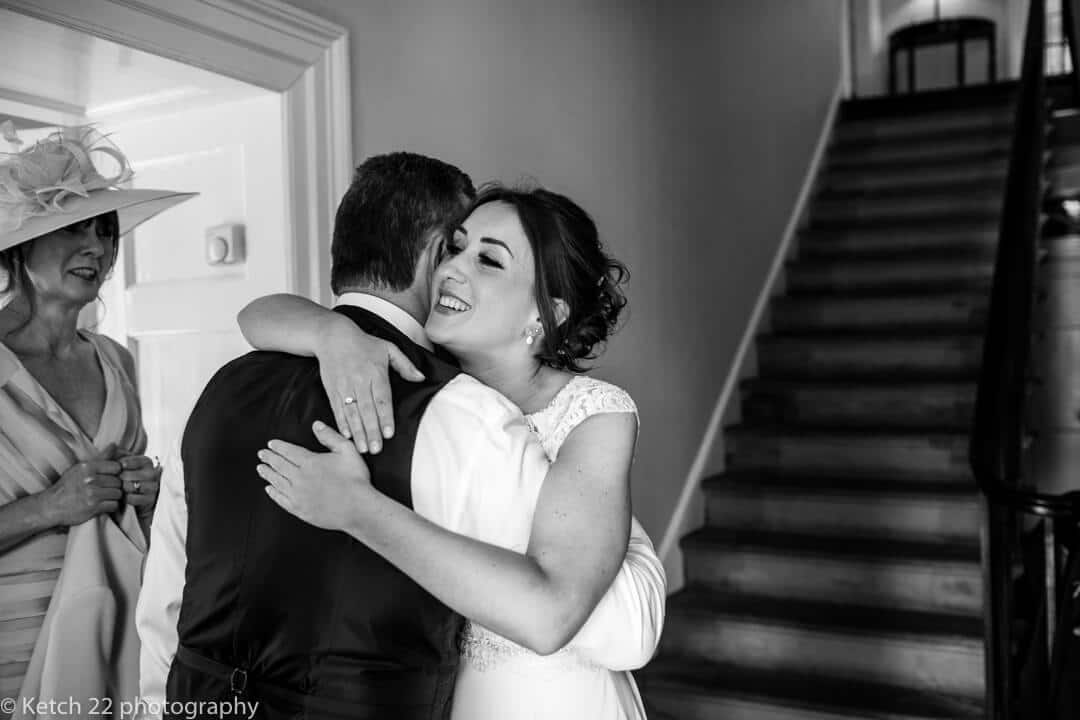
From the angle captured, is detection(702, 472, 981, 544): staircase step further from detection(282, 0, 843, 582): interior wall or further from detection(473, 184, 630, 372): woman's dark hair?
detection(473, 184, 630, 372): woman's dark hair

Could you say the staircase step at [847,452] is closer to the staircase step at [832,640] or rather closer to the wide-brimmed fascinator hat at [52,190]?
the staircase step at [832,640]

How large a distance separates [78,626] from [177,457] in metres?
0.58

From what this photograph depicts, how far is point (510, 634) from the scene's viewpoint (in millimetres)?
1068

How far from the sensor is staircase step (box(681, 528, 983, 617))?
3432 millimetres

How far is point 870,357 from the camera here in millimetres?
4617

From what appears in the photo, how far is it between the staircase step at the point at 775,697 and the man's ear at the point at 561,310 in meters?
2.14

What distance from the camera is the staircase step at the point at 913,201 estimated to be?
17.5ft

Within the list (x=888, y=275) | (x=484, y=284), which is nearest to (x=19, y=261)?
(x=484, y=284)

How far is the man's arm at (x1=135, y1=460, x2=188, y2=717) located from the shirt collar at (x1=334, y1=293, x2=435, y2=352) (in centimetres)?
33

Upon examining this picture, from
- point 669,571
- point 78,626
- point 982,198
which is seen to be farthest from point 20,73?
point 982,198

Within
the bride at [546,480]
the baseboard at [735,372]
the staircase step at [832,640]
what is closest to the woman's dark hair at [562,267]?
the bride at [546,480]

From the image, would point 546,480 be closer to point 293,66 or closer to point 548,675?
point 548,675

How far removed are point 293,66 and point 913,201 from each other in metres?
4.35

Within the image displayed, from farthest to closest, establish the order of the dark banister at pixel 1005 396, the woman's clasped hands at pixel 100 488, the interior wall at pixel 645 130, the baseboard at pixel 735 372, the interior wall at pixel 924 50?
the interior wall at pixel 924 50 → the baseboard at pixel 735 372 → the interior wall at pixel 645 130 → the dark banister at pixel 1005 396 → the woman's clasped hands at pixel 100 488
